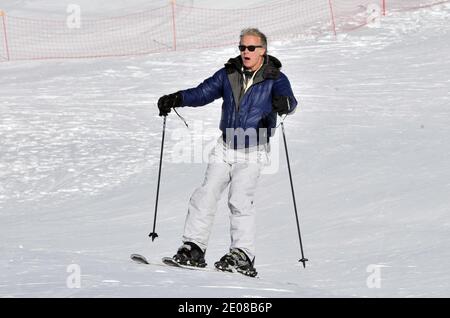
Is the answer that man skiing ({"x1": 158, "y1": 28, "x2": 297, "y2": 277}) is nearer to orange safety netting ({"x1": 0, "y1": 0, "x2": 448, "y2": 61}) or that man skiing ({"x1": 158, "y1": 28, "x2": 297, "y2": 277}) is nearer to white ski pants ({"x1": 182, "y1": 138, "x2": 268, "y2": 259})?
white ski pants ({"x1": 182, "y1": 138, "x2": 268, "y2": 259})

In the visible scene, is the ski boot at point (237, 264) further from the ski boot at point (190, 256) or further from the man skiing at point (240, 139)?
the ski boot at point (190, 256)

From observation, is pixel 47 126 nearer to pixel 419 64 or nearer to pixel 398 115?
pixel 398 115

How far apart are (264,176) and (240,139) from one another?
13.1 feet

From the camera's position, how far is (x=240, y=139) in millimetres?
6668

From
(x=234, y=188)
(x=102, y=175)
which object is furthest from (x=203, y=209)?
(x=102, y=175)

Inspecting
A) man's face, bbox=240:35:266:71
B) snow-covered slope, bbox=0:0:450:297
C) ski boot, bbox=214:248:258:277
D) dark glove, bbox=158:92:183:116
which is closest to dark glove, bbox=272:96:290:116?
man's face, bbox=240:35:266:71

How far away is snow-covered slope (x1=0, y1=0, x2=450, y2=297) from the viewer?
255 inches

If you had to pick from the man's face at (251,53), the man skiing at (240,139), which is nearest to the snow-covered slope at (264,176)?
the man skiing at (240,139)

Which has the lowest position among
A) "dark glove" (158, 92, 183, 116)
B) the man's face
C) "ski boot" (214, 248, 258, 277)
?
"ski boot" (214, 248, 258, 277)

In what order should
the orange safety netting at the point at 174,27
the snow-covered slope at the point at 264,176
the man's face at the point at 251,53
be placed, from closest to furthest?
the snow-covered slope at the point at 264,176, the man's face at the point at 251,53, the orange safety netting at the point at 174,27

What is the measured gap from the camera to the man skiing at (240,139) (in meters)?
6.61

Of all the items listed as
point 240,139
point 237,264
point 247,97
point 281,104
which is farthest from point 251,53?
point 237,264

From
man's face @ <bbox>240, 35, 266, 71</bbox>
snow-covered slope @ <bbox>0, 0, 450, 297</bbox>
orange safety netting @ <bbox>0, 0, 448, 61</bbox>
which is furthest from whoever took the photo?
orange safety netting @ <bbox>0, 0, 448, 61</bbox>

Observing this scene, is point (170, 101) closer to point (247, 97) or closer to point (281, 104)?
point (247, 97)
